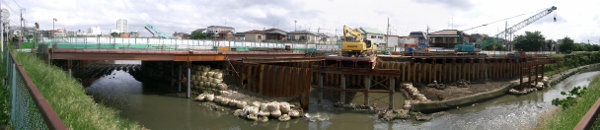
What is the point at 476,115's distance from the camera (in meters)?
22.7

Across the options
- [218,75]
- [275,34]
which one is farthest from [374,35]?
[218,75]

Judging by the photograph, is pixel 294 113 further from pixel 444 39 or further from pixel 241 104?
pixel 444 39

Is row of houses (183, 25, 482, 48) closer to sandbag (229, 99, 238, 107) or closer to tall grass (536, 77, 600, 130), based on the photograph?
sandbag (229, 99, 238, 107)

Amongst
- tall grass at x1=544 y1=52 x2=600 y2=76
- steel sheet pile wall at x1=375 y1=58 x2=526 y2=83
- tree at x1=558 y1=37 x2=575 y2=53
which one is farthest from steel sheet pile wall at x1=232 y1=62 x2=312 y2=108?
tree at x1=558 y1=37 x2=575 y2=53

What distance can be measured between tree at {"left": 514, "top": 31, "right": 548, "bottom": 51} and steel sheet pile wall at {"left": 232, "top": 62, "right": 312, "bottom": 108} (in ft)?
241

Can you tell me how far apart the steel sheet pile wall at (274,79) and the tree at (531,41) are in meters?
73.5

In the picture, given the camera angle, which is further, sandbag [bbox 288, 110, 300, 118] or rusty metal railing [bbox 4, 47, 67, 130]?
sandbag [bbox 288, 110, 300, 118]

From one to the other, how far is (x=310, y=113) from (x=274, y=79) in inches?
152

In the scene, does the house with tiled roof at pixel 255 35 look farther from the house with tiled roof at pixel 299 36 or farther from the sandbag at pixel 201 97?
the sandbag at pixel 201 97

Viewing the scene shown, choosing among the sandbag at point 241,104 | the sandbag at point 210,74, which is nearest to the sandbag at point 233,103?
the sandbag at point 241,104

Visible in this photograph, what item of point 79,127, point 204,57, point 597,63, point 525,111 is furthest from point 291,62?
point 597,63

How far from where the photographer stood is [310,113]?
21312 millimetres

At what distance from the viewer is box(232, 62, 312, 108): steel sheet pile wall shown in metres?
22.3

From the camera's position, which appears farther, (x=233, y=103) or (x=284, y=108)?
(x=233, y=103)
